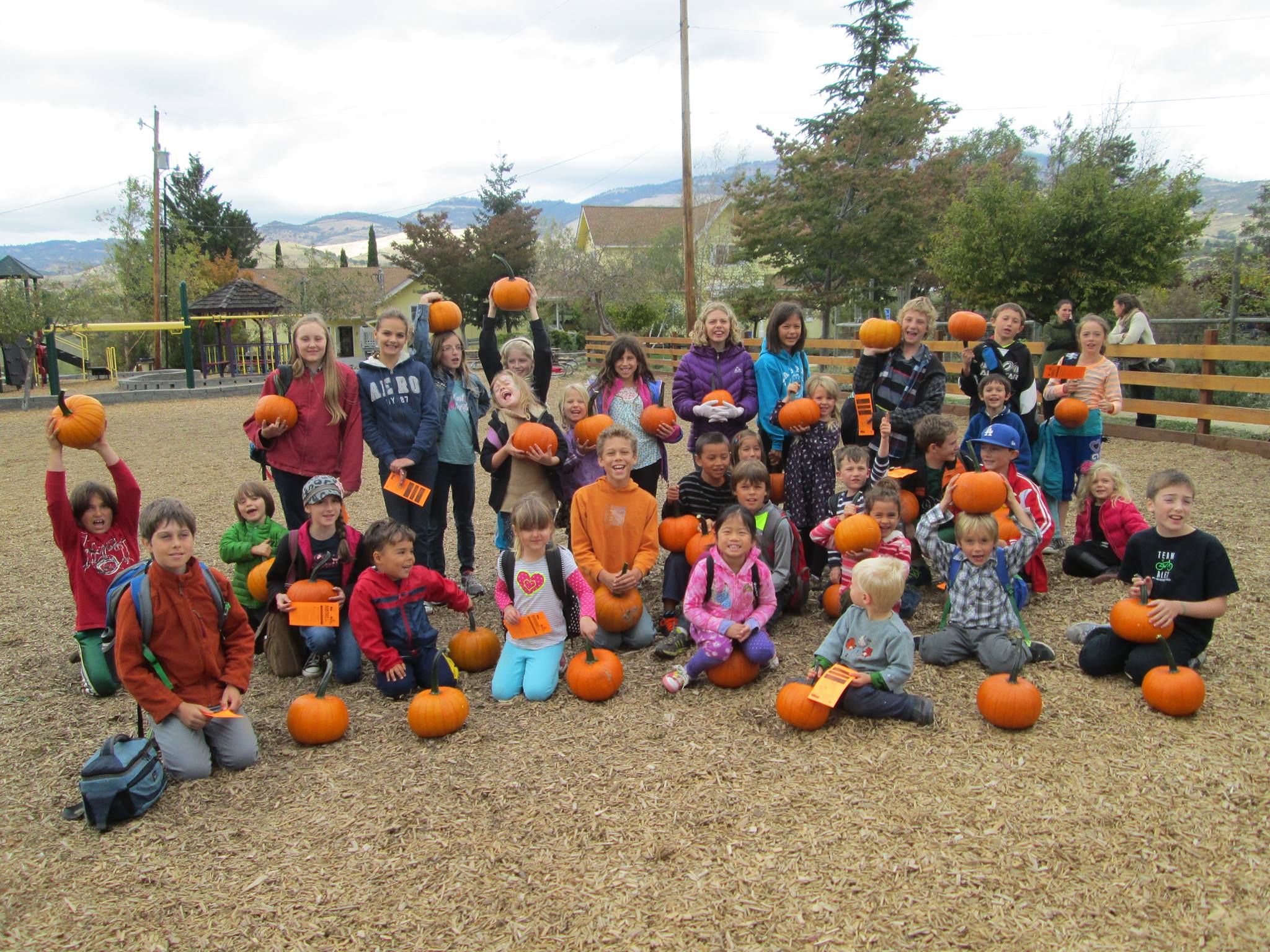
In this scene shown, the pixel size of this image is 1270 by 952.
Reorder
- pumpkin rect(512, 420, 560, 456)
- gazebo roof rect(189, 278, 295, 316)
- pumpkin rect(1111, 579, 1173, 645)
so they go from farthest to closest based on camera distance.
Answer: gazebo roof rect(189, 278, 295, 316) → pumpkin rect(512, 420, 560, 456) → pumpkin rect(1111, 579, 1173, 645)

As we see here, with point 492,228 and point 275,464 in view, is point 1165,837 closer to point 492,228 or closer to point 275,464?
point 275,464

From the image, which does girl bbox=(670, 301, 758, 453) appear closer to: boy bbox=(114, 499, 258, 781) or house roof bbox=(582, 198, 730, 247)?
boy bbox=(114, 499, 258, 781)

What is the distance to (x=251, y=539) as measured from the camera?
5.54 m

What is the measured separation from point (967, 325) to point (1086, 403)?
1.19m

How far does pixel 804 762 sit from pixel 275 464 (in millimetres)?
3933

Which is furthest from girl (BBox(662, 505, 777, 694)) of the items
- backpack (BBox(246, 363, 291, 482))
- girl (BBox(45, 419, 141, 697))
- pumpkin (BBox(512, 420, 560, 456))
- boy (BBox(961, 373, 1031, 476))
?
girl (BBox(45, 419, 141, 697))

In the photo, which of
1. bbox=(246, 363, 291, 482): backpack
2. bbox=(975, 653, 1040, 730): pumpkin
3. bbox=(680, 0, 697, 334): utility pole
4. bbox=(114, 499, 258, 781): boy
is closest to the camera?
bbox=(114, 499, 258, 781): boy

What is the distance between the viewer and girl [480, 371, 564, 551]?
5965mm

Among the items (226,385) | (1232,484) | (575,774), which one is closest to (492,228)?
(226,385)

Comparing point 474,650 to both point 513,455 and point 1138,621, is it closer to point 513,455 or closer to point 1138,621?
point 513,455

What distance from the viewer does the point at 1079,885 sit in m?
2.94

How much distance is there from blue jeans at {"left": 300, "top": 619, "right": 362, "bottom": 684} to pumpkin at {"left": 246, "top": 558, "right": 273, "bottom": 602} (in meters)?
0.43

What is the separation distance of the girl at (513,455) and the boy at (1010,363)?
3517mm

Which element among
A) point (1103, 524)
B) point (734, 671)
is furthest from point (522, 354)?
point (1103, 524)
